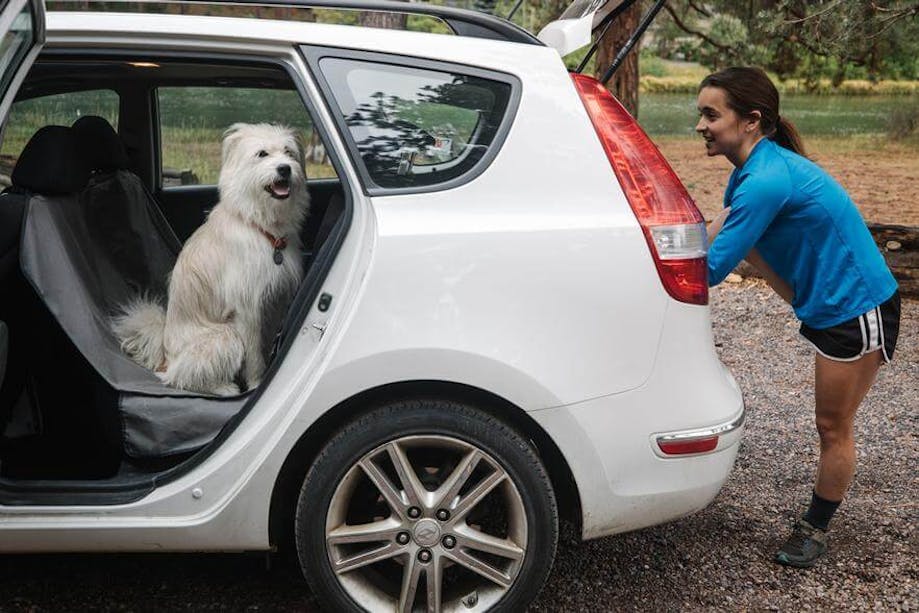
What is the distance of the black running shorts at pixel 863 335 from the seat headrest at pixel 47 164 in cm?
278

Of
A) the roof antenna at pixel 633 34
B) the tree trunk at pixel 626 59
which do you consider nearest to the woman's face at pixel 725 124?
the roof antenna at pixel 633 34

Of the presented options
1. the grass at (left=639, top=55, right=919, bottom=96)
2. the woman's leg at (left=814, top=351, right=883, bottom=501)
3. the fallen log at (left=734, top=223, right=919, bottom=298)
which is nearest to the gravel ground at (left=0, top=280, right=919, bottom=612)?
the woman's leg at (left=814, top=351, right=883, bottom=501)

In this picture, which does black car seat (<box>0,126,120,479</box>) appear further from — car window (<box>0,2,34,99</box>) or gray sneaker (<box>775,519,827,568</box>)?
gray sneaker (<box>775,519,827,568</box>)

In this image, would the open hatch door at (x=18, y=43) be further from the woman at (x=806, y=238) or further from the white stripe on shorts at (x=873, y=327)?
the white stripe on shorts at (x=873, y=327)

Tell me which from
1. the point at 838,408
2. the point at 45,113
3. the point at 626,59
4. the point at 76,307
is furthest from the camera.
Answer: the point at 626,59

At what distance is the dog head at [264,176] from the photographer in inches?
146

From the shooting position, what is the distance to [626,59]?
10.3 m

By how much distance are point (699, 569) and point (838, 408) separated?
0.79m

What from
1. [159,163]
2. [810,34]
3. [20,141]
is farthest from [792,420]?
[810,34]

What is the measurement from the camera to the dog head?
146 inches

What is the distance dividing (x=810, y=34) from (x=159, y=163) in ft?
24.1

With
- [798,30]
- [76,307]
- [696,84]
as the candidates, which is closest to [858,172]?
[798,30]

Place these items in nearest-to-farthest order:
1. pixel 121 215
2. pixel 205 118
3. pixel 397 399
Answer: pixel 397 399 < pixel 121 215 < pixel 205 118

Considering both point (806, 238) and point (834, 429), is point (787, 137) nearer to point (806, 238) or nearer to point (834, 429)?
point (806, 238)
